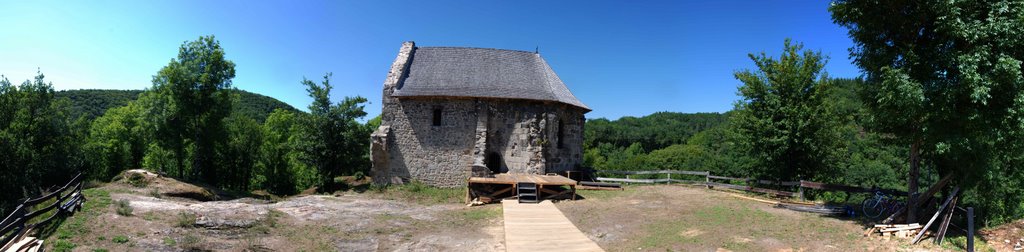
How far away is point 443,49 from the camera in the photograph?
78.4 ft

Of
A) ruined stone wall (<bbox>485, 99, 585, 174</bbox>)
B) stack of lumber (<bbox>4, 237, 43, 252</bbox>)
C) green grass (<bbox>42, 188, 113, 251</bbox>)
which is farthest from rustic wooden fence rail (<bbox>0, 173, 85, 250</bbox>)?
ruined stone wall (<bbox>485, 99, 585, 174</bbox>)

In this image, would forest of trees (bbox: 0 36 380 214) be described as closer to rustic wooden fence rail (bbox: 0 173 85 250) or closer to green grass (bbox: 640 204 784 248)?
rustic wooden fence rail (bbox: 0 173 85 250)

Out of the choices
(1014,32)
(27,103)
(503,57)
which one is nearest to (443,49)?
(503,57)

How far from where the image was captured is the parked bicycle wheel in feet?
37.7

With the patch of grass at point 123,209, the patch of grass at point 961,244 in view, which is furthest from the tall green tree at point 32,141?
the patch of grass at point 961,244

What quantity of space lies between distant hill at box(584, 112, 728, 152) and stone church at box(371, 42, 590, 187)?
37.8 metres

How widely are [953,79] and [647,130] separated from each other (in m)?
65.4

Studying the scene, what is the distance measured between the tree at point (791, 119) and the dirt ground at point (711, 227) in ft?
10.2

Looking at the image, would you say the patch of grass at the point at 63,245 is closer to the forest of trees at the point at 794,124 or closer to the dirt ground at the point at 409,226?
the dirt ground at the point at 409,226

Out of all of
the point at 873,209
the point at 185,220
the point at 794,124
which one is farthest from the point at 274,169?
the point at 873,209

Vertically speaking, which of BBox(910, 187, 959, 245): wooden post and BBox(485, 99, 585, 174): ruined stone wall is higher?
BBox(485, 99, 585, 174): ruined stone wall

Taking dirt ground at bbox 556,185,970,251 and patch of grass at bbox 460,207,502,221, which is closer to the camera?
dirt ground at bbox 556,185,970,251

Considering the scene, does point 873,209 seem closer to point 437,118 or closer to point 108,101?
point 437,118

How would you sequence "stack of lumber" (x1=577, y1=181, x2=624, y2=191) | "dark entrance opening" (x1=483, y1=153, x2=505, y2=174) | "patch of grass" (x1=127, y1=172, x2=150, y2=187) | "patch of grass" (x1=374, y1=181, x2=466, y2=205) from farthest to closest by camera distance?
"dark entrance opening" (x1=483, y1=153, x2=505, y2=174) → "stack of lumber" (x1=577, y1=181, x2=624, y2=191) → "patch of grass" (x1=374, y1=181, x2=466, y2=205) → "patch of grass" (x1=127, y1=172, x2=150, y2=187)
